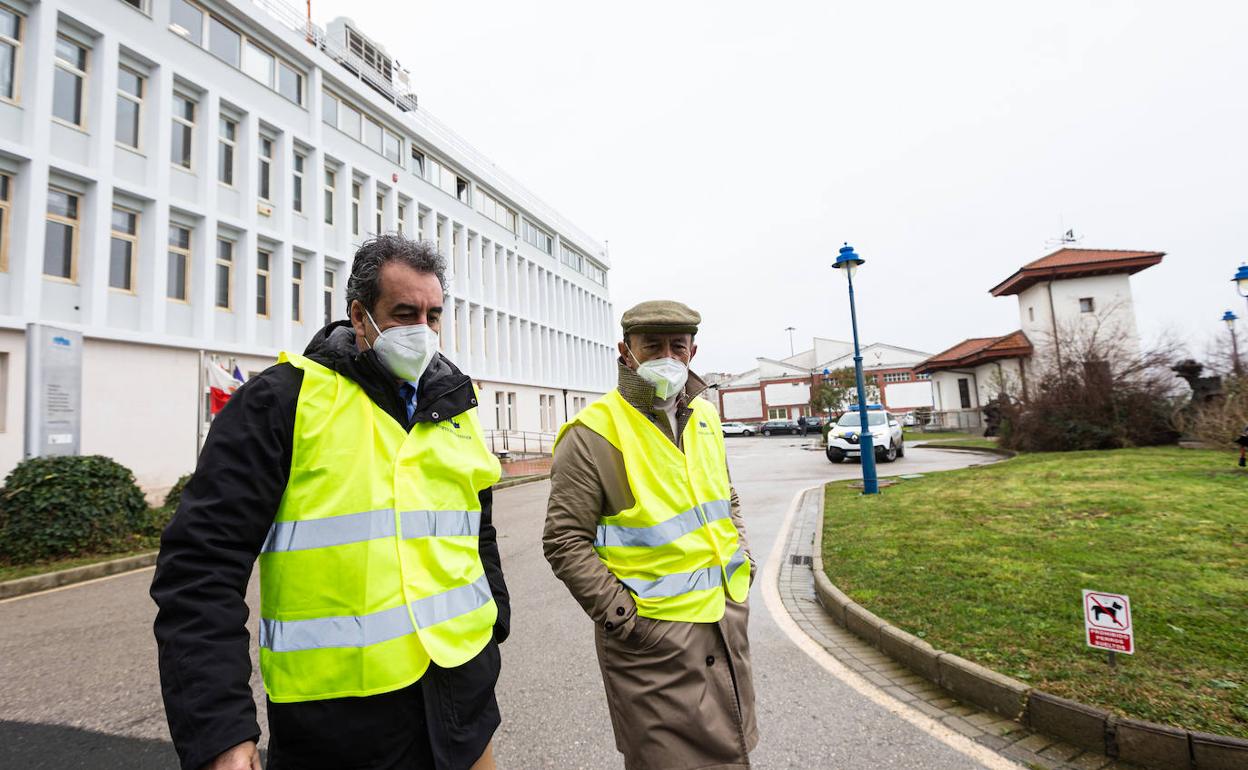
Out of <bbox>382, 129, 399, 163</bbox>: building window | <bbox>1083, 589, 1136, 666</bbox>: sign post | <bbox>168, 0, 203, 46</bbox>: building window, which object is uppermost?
<bbox>382, 129, 399, 163</bbox>: building window

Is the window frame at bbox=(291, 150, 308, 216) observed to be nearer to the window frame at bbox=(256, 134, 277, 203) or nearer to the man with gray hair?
the window frame at bbox=(256, 134, 277, 203)

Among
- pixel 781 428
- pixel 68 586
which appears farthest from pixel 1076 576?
pixel 781 428

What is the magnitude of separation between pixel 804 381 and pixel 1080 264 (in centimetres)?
4228

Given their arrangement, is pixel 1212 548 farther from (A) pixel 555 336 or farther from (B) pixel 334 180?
(A) pixel 555 336

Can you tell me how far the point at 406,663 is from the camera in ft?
5.00

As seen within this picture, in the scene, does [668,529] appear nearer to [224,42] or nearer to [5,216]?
[5,216]

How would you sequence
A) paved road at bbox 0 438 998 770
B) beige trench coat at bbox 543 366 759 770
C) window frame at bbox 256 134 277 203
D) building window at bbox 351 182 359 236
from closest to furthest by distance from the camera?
beige trench coat at bbox 543 366 759 770 < paved road at bbox 0 438 998 770 < window frame at bbox 256 134 277 203 < building window at bbox 351 182 359 236

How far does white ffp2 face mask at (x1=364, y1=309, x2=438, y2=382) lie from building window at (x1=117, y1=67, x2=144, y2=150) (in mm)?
17960

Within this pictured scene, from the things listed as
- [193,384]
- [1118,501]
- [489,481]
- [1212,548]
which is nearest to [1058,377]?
[1118,501]

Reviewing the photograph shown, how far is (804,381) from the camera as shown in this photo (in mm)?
69625

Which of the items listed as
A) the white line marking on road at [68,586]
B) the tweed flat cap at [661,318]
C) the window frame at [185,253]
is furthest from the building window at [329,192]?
the tweed flat cap at [661,318]

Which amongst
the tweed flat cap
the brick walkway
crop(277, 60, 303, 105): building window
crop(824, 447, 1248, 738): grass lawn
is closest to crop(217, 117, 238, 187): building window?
crop(277, 60, 303, 105): building window

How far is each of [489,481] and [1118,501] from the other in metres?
9.51

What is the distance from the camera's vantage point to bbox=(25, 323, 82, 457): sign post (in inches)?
409
